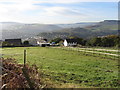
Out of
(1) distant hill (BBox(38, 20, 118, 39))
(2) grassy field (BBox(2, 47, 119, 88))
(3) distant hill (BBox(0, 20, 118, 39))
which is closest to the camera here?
(2) grassy field (BBox(2, 47, 119, 88))

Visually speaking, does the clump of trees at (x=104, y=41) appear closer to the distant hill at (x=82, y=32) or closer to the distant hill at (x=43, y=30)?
the distant hill at (x=43, y=30)

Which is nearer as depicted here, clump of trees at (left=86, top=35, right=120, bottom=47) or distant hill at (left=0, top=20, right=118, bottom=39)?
distant hill at (left=0, top=20, right=118, bottom=39)

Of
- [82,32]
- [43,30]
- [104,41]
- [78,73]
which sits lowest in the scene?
[104,41]

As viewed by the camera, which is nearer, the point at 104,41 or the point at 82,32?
the point at 104,41

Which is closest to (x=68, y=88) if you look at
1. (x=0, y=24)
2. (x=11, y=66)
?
(x=11, y=66)

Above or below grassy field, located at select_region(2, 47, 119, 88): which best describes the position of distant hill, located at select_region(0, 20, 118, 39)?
above

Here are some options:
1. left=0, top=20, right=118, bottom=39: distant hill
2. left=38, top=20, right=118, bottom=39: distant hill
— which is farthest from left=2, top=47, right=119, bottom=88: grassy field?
left=38, top=20, right=118, bottom=39: distant hill

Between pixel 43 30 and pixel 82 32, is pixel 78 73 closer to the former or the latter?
pixel 43 30

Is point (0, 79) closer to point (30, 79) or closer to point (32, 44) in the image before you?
point (30, 79)

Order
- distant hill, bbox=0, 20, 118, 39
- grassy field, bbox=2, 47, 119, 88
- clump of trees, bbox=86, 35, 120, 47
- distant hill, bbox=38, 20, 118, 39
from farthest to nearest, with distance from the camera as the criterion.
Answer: distant hill, bbox=38, 20, 118, 39
clump of trees, bbox=86, 35, 120, 47
distant hill, bbox=0, 20, 118, 39
grassy field, bbox=2, 47, 119, 88

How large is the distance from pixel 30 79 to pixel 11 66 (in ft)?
5.73

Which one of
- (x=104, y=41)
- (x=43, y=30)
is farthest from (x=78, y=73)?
(x=104, y=41)

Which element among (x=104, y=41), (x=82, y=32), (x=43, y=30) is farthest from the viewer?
(x=82, y=32)

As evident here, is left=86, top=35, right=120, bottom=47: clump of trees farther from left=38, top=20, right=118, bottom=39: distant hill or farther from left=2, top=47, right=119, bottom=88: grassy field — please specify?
left=2, top=47, right=119, bottom=88: grassy field
